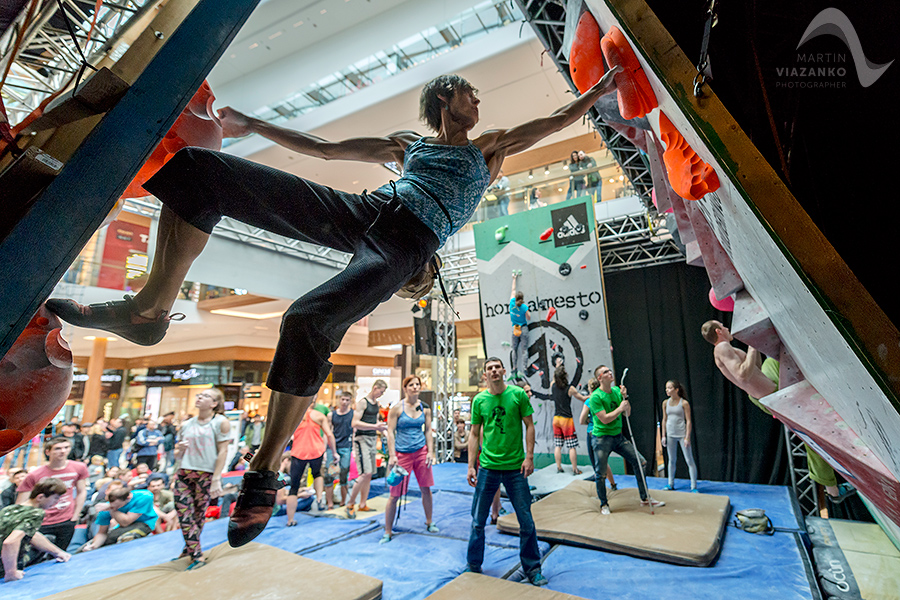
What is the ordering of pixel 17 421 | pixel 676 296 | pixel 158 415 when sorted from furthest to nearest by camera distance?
1. pixel 158 415
2. pixel 676 296
3. pixel 17 421

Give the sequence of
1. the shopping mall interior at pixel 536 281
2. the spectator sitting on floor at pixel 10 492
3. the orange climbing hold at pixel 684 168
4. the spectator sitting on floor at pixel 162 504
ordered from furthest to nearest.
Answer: the spectator sitting on floor at pixel 162 504, the spectator sitting on floor at pixel 10 492, the orange climbing hold at pixel 684 168, the shopping mall interior at pixel 536 281

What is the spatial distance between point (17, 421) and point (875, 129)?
174 centimetres

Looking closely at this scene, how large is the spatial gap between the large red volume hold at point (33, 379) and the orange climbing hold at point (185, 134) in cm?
38

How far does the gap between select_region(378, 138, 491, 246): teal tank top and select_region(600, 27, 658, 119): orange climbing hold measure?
0.58 meters

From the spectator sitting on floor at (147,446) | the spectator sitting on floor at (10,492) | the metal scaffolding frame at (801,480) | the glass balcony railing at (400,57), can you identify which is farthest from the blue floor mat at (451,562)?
the glass balcony railing at (400,57)

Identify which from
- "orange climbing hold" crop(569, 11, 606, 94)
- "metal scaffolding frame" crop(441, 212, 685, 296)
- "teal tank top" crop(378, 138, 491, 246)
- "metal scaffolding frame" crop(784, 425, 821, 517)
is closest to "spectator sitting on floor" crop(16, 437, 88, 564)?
"teal tank top" crop(378, 138, 491, 246)

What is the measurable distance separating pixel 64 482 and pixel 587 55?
18.3ft

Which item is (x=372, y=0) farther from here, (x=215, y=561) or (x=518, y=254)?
(x=215, y=561)

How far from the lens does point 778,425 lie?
7523 millimetres

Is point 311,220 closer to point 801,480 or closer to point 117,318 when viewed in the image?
point 117,318

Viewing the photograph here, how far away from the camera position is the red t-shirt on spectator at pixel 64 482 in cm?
430

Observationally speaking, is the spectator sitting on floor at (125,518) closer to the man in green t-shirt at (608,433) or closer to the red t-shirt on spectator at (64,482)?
the red t-shirt on spectator at (64,482)

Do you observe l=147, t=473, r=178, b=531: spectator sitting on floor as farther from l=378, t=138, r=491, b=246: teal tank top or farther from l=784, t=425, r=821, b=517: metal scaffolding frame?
l=784, t=425, r=821, b=517: metal scaffolding frame

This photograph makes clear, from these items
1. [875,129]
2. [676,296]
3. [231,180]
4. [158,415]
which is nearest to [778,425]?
[676,296]
